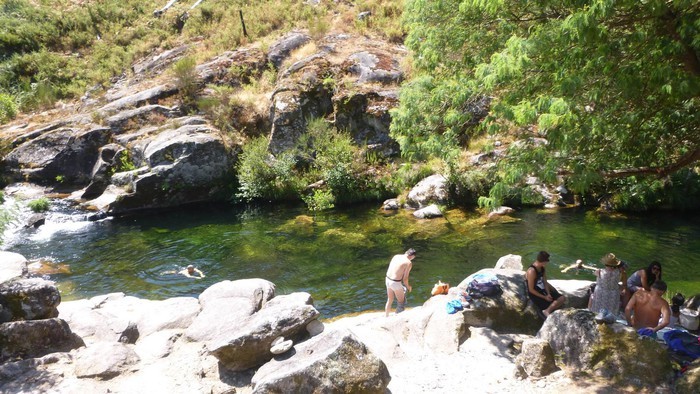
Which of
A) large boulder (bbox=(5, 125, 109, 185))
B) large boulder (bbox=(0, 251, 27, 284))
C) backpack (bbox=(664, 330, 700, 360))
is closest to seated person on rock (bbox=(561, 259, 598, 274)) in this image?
backpack (bbox=(664, 330, 700, 360))

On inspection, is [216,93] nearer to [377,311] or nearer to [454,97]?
[377,311]

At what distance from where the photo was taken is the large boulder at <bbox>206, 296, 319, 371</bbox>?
750 centimetres

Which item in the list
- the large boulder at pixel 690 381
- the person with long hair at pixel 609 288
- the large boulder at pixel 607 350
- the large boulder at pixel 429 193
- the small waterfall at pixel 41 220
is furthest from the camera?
the large boulder at pixel 429 193

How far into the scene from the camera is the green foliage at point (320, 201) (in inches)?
851

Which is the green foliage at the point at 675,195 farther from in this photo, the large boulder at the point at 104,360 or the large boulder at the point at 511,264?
the large boulder at the point at 104,360

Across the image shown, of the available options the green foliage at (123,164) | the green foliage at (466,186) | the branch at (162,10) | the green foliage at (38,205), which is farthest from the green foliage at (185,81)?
the green foliage at (466,186)

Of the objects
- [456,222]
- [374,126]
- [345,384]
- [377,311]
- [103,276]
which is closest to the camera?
[345,384]

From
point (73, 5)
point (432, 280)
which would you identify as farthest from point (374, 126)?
point (73, 5)

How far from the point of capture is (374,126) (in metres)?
25.0

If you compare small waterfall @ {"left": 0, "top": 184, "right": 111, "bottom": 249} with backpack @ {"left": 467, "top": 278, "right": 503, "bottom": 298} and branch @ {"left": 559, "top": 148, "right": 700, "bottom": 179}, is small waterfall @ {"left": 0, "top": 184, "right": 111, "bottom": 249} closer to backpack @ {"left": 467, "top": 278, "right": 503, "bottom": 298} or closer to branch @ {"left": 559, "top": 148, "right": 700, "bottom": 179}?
backpack @ {"left": 467, "top": 278, "right": 503, "bottom": 298}

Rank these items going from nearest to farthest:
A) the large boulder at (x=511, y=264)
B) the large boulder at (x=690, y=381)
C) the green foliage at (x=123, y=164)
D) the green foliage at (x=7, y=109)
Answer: the large boulder at (x=690, y=381) < the large boulder at (x=511, y=264) < the green foliage at (x=123, y=164) < the green foliage at (x=7, y=109)

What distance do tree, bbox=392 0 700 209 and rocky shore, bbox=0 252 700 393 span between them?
2.31m

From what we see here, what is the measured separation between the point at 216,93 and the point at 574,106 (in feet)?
82.5

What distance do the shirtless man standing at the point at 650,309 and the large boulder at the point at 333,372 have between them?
171 inches
